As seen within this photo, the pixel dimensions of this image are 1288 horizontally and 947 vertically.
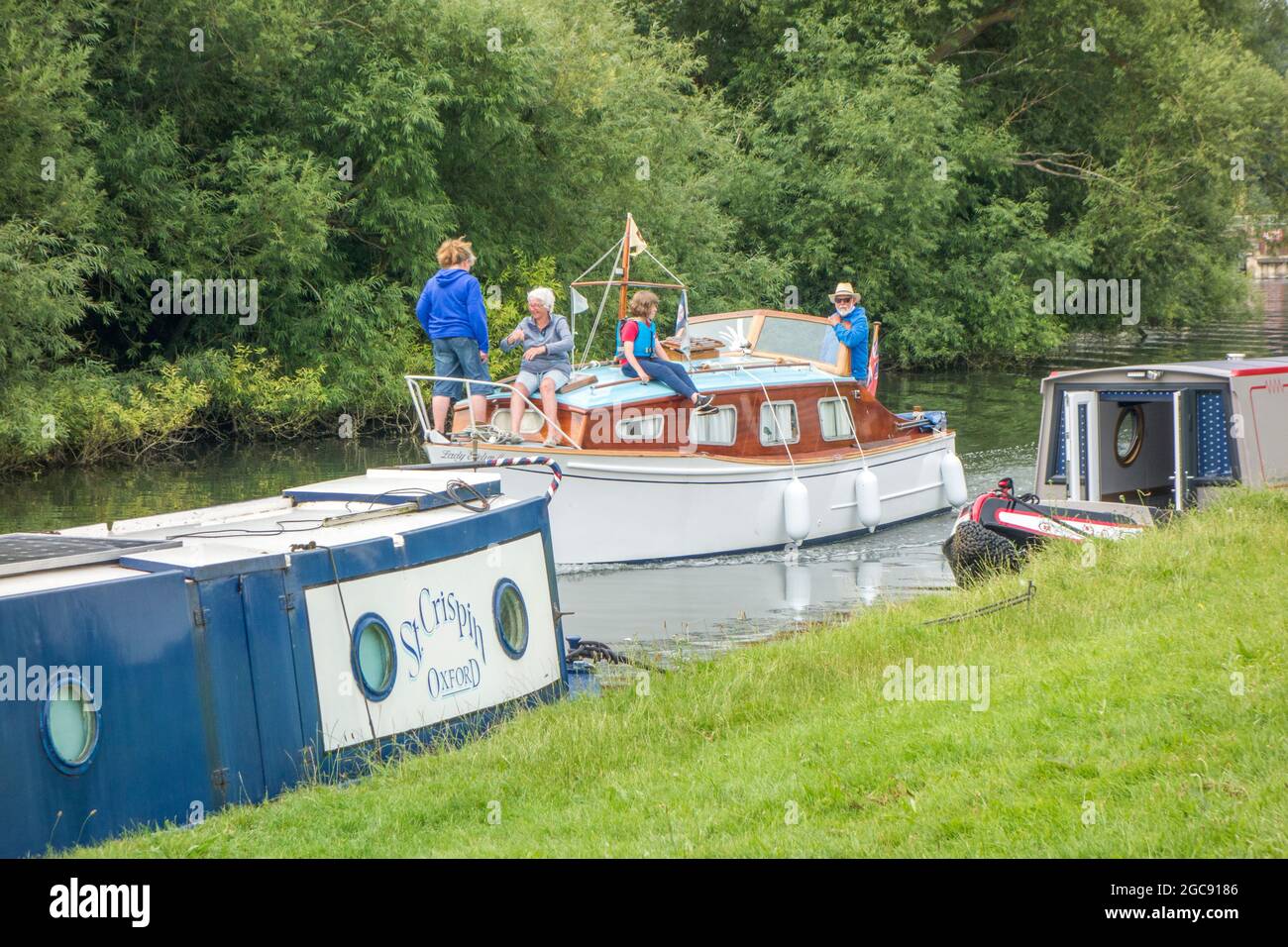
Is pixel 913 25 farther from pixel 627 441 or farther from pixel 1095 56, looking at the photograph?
pixel 627 441

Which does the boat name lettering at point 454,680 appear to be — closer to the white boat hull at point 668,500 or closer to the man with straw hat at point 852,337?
the white boat hull at point 668,500

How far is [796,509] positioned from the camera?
18500 millimetres

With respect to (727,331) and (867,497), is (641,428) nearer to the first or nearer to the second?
(727,331)

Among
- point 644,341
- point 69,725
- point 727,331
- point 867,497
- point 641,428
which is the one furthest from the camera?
point 727,331

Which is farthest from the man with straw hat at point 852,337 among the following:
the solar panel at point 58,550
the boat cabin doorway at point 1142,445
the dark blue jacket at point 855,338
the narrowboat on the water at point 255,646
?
the solar panel at point 58,550

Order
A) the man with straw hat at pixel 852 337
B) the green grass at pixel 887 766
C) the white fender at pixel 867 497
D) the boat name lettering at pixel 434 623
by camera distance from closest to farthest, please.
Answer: the green grass at pixel 887 766, the boat name lettering at pixel 434 623, the man with straw hat at pixel 852 337, the white fender at pixel 867 497

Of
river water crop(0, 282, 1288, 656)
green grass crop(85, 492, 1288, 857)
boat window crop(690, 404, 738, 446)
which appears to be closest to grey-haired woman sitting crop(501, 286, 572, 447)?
boat window crop(690, 404, 738, 446)

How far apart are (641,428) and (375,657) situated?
897 cm

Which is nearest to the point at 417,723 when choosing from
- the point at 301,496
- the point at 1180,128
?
the point at 301,496

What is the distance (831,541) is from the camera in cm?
1969

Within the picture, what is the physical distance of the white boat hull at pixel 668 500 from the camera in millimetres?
16578

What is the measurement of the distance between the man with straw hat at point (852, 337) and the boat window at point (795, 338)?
24 centimetres

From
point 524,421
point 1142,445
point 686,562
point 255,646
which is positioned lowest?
point 686,562

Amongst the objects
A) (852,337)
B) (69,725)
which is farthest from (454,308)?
(69,725)
